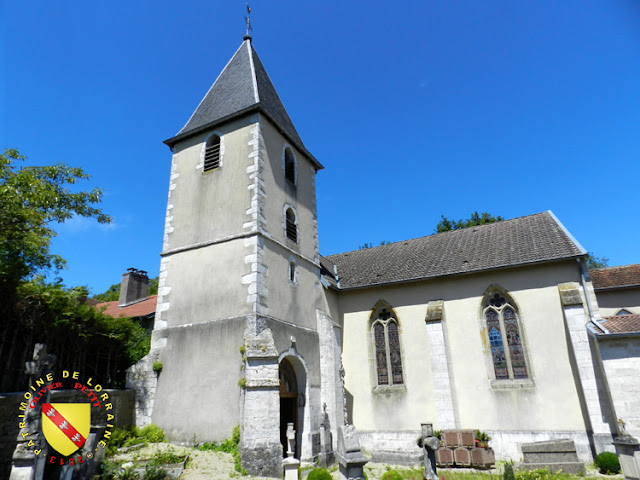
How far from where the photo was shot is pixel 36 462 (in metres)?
6.26

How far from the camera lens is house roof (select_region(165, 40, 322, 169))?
1381 centimetres

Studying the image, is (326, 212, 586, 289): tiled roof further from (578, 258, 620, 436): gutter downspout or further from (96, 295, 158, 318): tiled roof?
(96, 295, 158, 318): tiled roof

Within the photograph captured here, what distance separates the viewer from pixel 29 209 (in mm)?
8680

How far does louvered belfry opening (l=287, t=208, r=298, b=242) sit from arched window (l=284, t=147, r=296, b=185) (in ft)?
4.31

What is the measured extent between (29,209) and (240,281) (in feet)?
16.4

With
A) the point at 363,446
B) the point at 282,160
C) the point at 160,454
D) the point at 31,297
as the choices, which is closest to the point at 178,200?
the point at 282,160

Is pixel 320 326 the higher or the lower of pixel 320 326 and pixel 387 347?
the higher

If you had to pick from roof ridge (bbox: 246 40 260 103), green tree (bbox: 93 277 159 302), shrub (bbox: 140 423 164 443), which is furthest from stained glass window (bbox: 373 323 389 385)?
green tree (bbox: 93 277 159 302)

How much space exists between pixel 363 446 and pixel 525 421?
508cm

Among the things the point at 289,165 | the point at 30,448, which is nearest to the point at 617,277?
the point at 289,165

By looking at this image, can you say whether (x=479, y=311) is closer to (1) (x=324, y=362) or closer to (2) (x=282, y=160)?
(1) (x=324, y=362)

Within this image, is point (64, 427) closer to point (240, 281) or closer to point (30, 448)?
point (30, 448)

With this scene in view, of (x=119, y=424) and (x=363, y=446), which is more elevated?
(x=119, y=424)

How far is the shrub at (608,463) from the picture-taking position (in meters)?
10.0
